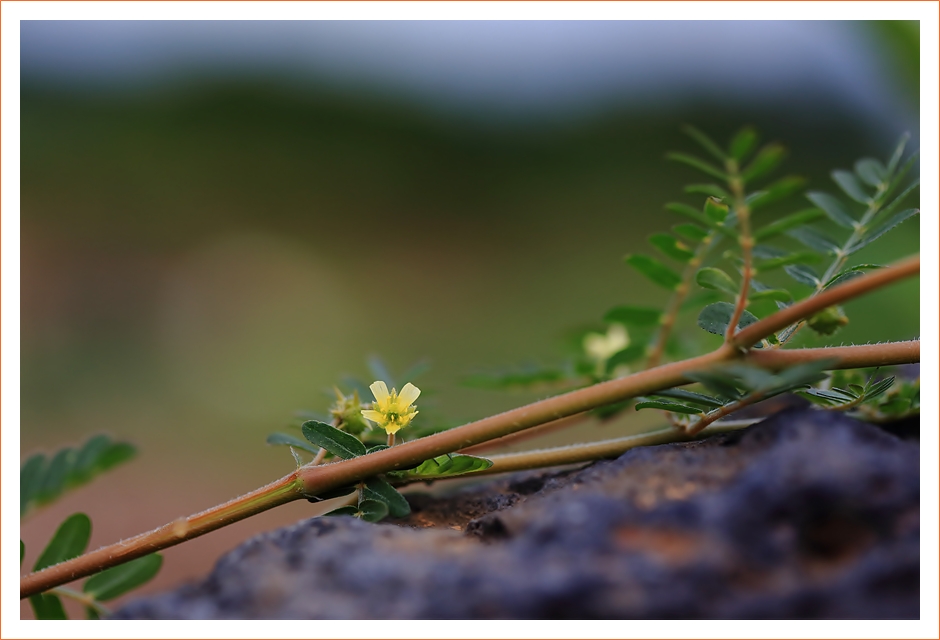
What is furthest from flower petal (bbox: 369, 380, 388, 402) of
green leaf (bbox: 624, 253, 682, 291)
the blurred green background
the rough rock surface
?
the blurred green background

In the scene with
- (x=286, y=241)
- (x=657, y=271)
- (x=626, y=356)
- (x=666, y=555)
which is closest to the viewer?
(x=666, y=555)

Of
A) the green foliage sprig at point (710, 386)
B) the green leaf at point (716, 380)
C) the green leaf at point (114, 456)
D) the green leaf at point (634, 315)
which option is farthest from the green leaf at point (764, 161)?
the green leaf at point (114, 456)

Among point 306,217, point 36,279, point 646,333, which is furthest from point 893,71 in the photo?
point 36,279

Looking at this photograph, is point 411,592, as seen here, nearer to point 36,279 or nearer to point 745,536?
point 745,536

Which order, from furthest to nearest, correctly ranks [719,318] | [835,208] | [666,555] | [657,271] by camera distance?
[657,271] → [835,208] → [719,318] → [666,555]

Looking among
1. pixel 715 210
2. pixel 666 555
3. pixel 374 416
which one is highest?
pixel 715 210

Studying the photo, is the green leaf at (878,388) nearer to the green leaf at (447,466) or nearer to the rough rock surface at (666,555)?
the rough rock surface at (666,555)

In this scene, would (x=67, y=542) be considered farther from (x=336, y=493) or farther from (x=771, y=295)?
(x=771, y=295)

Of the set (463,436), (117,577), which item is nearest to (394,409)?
(463,436)
